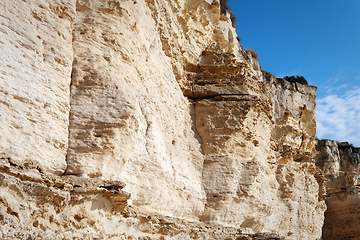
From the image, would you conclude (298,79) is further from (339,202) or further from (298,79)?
(339,202)

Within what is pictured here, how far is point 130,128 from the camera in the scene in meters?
5.83

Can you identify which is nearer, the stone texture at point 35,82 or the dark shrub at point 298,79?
the stone texture at point 35,82

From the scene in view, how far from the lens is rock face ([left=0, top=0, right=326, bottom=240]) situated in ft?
14.7

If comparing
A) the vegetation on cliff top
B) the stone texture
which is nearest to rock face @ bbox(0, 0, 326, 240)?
the stone texture

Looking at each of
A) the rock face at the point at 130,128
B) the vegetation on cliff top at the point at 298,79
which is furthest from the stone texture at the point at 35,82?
the vegetation on cliff top at the point at 298,79

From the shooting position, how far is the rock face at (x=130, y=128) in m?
4.47

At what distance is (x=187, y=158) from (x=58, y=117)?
405cm

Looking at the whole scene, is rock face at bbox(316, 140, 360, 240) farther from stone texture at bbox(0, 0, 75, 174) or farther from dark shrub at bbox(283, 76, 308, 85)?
stone texture at bbox(0, 0, 75, 174)

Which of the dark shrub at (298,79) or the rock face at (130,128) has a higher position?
the dark shrub at (298,79)

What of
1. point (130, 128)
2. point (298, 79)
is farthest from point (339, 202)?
point (130, 128)

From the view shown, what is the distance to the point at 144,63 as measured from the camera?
7.15 meters

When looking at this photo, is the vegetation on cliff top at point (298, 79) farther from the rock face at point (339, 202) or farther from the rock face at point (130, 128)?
the rock face at point (130, 128)

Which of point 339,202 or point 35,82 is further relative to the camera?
point 339,202

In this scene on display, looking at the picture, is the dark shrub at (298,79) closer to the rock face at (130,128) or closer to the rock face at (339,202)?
the rock face at (339,202)
